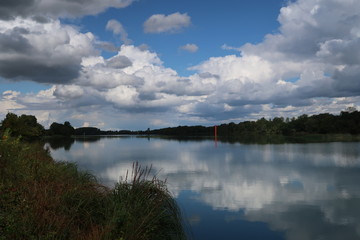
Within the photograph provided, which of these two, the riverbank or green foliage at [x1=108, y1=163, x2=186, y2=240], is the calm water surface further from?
the riverbank

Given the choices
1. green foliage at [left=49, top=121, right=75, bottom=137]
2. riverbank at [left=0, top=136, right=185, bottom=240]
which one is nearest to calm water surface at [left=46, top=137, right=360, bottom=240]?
riverbank at [left=0, top=136, right=185, bottom=240]

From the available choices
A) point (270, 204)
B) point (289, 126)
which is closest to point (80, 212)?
point (270, 204)

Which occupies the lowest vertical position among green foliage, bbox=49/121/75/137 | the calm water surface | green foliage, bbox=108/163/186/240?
the calm water surface

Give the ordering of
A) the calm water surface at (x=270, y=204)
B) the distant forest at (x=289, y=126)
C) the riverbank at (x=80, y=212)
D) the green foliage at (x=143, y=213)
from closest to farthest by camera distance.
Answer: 1. the riverbank at (x=80, y=212)
2. the green foliage at (x=143, y=213)
3. the calm water surface at (x=270, y=204)
4. the distant forest at (x=289, y=126)

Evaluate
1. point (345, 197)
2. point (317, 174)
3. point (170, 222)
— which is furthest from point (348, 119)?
point (170, 222)

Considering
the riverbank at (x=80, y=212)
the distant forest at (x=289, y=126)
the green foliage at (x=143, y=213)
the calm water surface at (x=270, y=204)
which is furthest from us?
the distant forest at (x=289, y=126)

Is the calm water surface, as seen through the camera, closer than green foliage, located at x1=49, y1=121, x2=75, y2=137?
Yes

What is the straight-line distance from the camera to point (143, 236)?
307 inches

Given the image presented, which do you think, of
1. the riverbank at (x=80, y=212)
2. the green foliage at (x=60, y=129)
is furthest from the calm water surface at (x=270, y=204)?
the green foliage at (x=60, y=129)

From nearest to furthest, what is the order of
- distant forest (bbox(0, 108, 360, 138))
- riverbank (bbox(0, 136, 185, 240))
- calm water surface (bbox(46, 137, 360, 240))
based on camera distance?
riverbank (bbox(0, 136, 185, 240))
calm water surface (bbox(46, 137, 360, 240))
distant forest (bbox(0, 108, 360, 138))

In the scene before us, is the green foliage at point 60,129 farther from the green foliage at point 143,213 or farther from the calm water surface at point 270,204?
the green foliage at point 143,213

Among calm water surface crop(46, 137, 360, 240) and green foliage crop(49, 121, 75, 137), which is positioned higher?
green foliage crop(49, 121, 75, 137)

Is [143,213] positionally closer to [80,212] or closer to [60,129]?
[80,212]

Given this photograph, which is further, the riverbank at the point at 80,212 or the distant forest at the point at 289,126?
the distant forest at the point at 289,126
